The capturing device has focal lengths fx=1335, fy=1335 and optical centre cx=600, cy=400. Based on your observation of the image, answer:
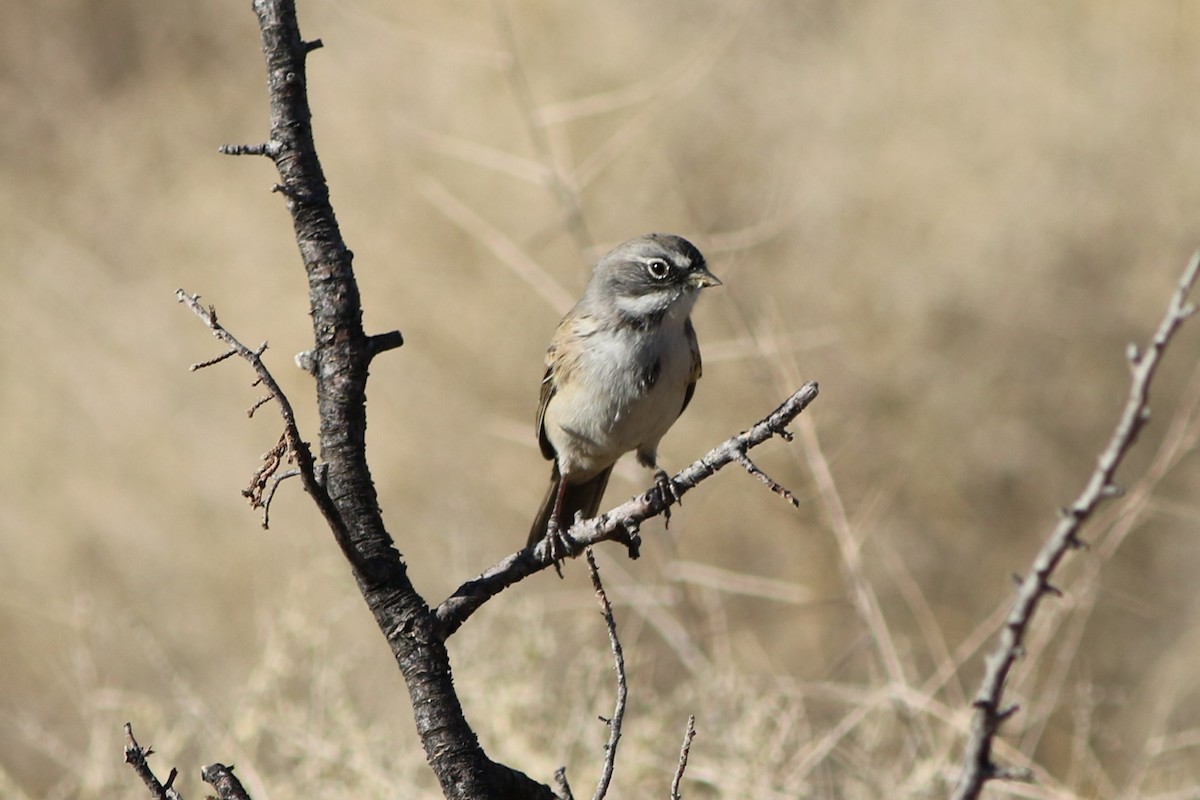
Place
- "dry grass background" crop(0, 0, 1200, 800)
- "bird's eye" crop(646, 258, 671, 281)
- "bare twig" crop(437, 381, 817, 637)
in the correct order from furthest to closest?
"dry grass background" crop(0, 0, 1200, 800) < "bird's eye" crop(646, 258, 671, 281) < "bare twig" crop(437, 381, 817, 637)

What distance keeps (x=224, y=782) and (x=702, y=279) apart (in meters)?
2.80

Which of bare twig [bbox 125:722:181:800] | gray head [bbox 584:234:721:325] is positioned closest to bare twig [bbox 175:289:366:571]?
bare twig [bbox 125:722:181:800]

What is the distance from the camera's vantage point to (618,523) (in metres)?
3.02

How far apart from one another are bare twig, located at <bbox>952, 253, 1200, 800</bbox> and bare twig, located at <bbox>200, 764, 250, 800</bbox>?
1.41 meters

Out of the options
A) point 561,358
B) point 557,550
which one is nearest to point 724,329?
point 561,358

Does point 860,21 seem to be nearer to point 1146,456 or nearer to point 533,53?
point 533,53

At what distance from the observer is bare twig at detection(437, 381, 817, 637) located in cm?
246

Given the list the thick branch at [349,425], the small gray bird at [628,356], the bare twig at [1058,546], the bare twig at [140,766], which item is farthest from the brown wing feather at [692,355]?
the bare twig at [1058,546]

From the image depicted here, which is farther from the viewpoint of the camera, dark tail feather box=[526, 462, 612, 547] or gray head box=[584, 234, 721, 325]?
dark tail feather box=[526, 462, 612, 547]

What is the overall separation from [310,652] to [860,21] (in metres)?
7.77

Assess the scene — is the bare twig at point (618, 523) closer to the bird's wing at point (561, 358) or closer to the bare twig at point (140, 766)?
the bare twig at point (140, 766)

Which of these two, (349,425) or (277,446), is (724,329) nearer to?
(349,425)

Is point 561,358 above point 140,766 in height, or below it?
above

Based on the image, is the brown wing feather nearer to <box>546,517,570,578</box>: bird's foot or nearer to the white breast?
the white breast
